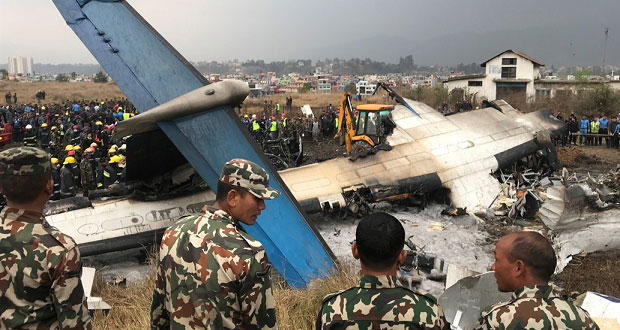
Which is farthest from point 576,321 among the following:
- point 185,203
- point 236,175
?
point 185,203

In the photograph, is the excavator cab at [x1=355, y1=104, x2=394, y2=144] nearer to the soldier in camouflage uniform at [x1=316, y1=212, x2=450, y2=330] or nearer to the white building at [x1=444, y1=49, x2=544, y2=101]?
the soldier in camouflage uniform at [x1=316, y1=212, x2=450, y2=330]

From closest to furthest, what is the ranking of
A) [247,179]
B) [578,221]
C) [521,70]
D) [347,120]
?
[247,179] → [578,221] → [347,120] → [521,70]

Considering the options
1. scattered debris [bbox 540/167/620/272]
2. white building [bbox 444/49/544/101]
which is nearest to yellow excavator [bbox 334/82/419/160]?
scattered debris [bbox 540/167/620/272]

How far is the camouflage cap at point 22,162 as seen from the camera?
2750mm

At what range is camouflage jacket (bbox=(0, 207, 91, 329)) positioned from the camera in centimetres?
266

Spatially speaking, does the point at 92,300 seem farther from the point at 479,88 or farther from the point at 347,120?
the point at 479,88

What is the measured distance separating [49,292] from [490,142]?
12704mm

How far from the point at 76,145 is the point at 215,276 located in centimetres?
Result: 1559

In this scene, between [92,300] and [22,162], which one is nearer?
[22,162]

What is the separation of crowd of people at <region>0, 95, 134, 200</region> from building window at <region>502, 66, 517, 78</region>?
29.8 metres

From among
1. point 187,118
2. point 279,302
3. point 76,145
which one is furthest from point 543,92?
point 279,302

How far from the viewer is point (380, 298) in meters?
2.36

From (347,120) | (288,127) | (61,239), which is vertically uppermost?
(61,239)

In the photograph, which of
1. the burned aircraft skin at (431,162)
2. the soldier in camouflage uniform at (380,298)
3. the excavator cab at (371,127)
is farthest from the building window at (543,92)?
the soldier in camouflage uniform at (380,298)
